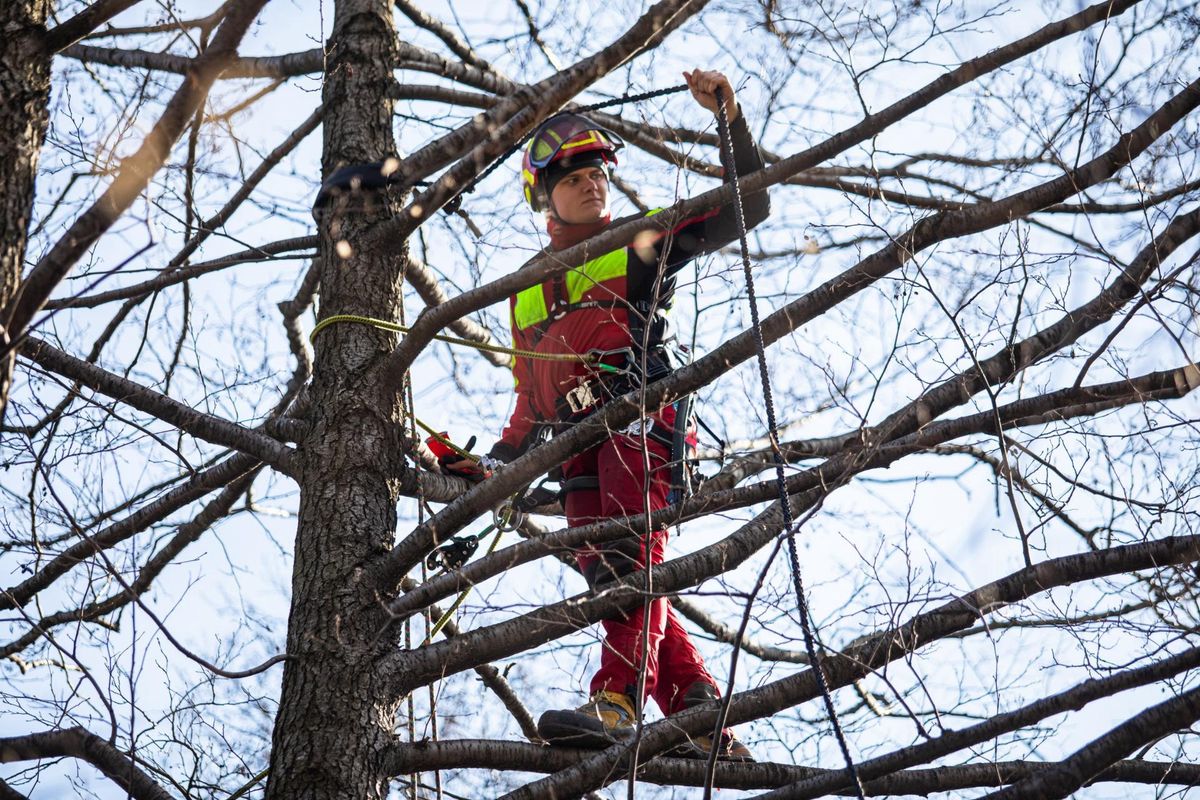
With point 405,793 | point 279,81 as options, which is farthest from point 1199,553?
point 279,81

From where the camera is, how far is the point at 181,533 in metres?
4.93

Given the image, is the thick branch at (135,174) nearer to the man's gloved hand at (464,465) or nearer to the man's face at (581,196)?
the man's gloved hand at (464,465)

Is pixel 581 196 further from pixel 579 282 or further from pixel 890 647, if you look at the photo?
pixel 890 647

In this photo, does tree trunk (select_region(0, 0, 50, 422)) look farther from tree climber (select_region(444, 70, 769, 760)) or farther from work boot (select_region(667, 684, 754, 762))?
work boot (select_region(667, 684, 754, 762))

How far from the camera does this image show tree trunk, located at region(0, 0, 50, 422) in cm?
274

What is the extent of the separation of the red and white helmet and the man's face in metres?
0.04

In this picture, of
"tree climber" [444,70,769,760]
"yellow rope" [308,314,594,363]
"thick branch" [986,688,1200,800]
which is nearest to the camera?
"thick branch" [986,688,1200,800]

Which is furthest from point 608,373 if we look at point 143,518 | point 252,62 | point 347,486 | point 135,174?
point 135,174

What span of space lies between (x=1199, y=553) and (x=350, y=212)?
2991mm

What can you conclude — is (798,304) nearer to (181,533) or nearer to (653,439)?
(653,439)

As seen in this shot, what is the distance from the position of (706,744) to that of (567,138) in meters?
2.54

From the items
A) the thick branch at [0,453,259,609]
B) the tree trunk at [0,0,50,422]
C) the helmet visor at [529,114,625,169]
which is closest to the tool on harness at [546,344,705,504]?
the helmet visor at [529,114,625,169]

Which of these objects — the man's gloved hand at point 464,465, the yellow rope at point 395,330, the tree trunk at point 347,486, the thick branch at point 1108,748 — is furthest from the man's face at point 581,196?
the thick branch at point 1108,748

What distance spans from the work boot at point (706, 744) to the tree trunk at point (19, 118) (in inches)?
84.1
